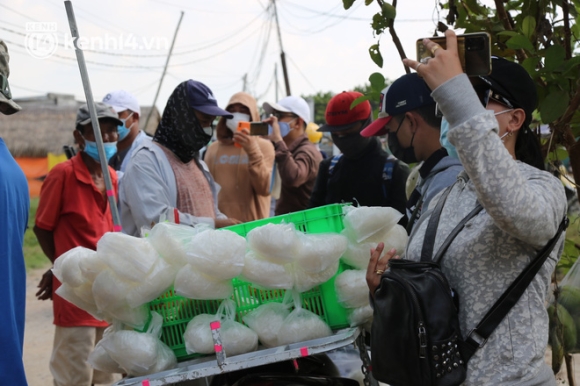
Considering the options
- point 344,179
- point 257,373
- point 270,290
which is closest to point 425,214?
point 270,290

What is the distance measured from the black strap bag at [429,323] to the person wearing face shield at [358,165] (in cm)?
247

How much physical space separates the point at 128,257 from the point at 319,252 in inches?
28.1

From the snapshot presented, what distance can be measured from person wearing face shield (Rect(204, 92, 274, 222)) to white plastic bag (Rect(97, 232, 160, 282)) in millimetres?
2620

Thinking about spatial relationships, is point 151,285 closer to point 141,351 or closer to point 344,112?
point 141,351

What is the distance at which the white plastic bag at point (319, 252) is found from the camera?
2508 millimetres

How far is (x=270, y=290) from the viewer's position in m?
2.72

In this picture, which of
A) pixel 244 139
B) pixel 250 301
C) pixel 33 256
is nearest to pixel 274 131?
pixel 244 139

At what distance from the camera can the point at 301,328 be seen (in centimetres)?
254

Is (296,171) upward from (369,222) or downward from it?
downward

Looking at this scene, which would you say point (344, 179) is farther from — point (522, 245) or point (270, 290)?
point (522, 245)

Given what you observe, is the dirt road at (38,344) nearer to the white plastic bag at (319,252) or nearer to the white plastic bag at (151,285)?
the white plastic bag at (319,252)

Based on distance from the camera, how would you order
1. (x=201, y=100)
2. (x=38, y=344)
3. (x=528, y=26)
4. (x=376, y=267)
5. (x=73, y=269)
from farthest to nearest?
1. (x=38, y=344)
2. (x=201, y=100)
3. (x=528, y=26)
4. (x=73, y=269)
5. (x=376, y=267)

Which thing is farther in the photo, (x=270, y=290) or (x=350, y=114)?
(x=350, y=114)

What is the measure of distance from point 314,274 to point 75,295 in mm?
1002
